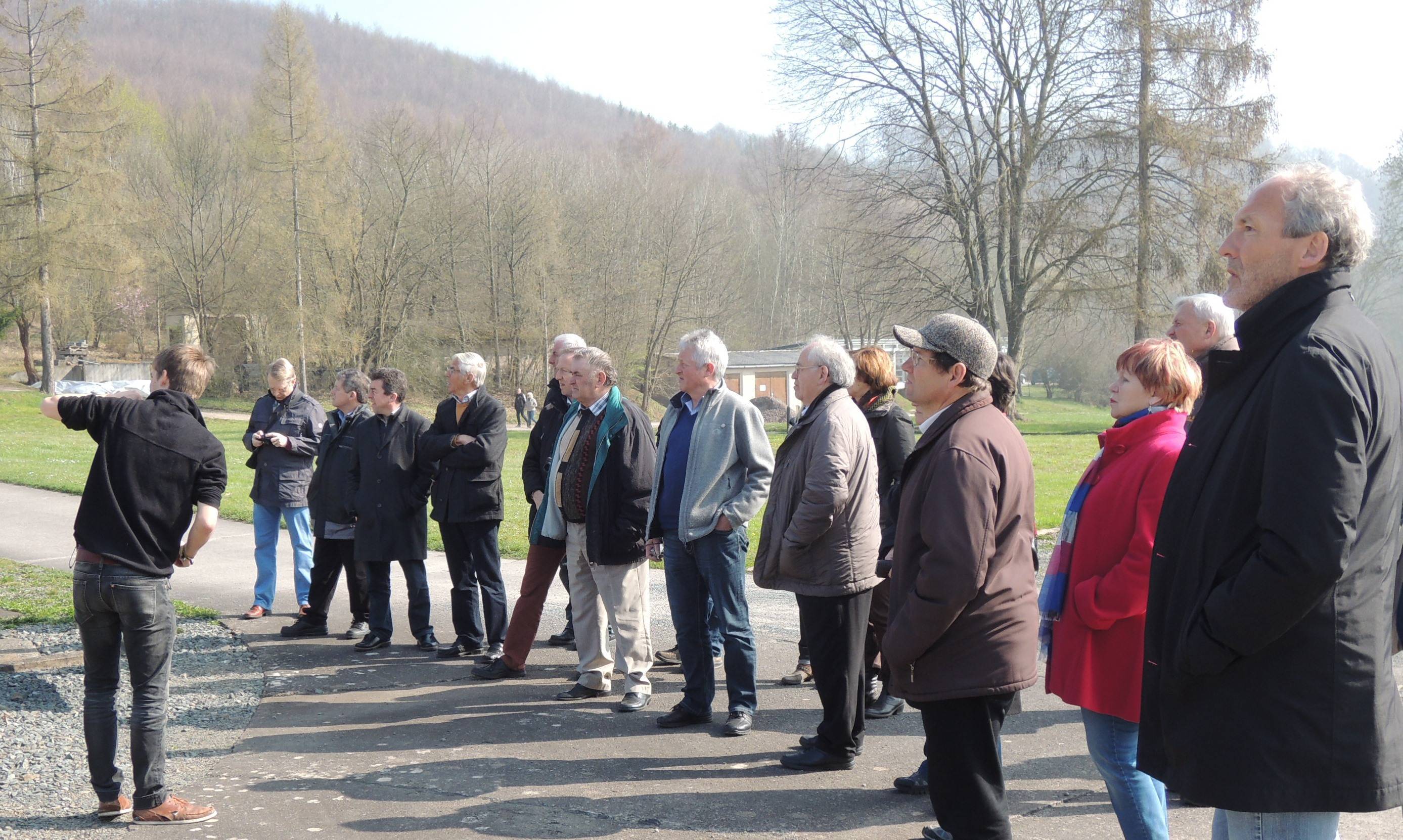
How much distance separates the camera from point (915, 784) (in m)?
4.93

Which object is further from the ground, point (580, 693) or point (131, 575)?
point (131, 575)

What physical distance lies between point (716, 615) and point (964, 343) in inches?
113

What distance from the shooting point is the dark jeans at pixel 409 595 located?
786cm

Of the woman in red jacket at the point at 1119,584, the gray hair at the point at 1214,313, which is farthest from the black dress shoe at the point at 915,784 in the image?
the gray hair at the point at 1214,313

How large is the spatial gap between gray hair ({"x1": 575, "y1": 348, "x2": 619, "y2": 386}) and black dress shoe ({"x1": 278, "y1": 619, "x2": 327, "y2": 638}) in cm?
331

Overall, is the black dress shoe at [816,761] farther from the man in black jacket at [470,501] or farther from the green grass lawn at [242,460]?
the green grass lawn at [242,460]

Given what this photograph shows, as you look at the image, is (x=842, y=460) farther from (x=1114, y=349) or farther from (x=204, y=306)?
(x=204, y=306)

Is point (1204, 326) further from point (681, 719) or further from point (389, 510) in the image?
point (389, 510)

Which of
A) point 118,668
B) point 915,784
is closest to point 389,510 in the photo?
point 118,668

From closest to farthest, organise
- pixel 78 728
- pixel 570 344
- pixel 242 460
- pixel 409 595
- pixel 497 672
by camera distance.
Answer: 1. pixel 78 728
2. pixel 497 672
3. pixel 570 344
4. pixel 409 595
5. pixel 242 460

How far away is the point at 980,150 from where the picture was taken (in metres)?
33.6

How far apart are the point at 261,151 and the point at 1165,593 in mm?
54087

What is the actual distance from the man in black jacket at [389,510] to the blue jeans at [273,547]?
1.18 metres

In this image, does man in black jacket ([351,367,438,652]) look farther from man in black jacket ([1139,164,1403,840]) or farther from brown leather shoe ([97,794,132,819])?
man in black jacket ([1139,164,1403,840])
